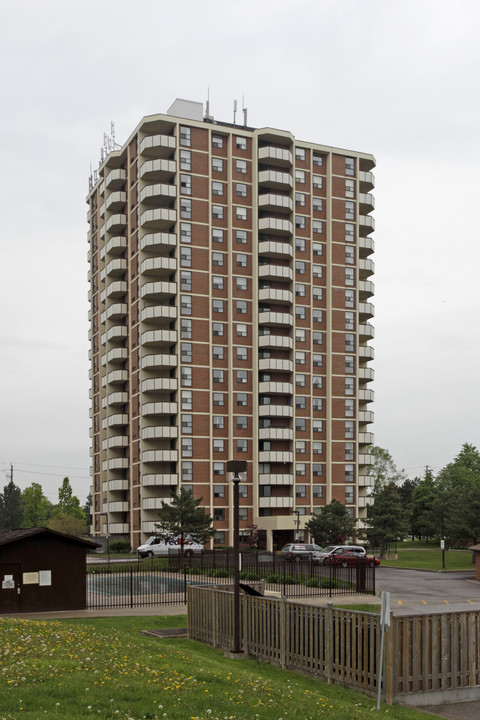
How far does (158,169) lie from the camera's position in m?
83.6

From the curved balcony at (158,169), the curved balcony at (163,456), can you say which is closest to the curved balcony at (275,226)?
the curved balcony at (158,169)

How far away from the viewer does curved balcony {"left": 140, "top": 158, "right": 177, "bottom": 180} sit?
83.6m

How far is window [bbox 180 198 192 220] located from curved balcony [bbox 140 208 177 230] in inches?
41.0

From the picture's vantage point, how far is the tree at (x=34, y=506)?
134 meters

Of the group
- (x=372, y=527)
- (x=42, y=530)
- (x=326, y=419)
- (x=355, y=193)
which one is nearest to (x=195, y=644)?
(x=42, y=530)

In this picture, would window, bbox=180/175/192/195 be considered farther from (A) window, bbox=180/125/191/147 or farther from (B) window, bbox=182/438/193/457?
(B) window, bbox=182/438/193/457

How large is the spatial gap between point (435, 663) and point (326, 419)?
244 feet

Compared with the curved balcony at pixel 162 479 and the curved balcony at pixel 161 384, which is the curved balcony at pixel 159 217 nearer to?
the curved balcony at pixel 161 384

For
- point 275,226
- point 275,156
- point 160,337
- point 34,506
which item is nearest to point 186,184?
point 275,226

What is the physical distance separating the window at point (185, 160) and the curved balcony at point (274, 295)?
14644 millimetres

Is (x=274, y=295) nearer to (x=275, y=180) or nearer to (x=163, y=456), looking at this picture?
(x=275, y=180)

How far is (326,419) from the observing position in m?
90.2

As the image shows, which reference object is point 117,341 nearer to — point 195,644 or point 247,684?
point 195,644

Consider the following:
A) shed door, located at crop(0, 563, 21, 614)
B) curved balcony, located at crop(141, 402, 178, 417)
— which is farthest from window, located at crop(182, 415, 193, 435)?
shed door, located at crop(0, 563, 21, 614)
